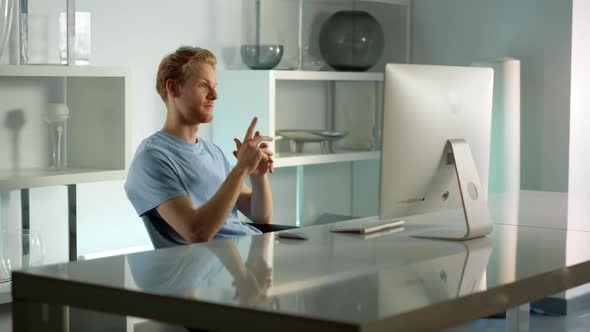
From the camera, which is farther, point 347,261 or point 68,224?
point 68,224

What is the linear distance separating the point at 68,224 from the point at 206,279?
71.9 inches

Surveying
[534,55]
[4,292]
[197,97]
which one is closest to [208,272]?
[197,97]

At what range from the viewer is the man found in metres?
2.69

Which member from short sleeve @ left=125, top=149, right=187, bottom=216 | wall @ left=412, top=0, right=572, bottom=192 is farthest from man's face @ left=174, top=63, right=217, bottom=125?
wall @ left=412, top=0, right=572, bottom=192

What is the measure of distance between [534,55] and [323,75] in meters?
1.12

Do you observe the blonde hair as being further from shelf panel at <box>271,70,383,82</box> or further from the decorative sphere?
the decorative sphere

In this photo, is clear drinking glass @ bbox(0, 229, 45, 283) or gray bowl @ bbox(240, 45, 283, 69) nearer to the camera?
clear drinking glass @ bbox(0, 229, 45, 283)

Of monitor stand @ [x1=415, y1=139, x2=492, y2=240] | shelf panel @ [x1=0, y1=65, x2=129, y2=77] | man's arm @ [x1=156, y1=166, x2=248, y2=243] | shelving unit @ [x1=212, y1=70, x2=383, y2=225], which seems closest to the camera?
monitor stand @ [x1=415, y1=139, x2=492, y2=240]

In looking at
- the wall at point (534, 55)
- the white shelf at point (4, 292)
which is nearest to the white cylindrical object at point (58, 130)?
the white shelf at point (4, 292)

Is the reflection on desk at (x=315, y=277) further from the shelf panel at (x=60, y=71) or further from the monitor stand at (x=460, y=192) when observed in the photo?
the shelf panel at (x=60, y=71)

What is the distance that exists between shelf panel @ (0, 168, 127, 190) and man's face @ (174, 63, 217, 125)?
0.59 meters

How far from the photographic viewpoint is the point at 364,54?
4.81m

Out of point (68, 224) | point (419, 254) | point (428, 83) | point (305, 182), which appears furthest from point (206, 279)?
point (305, 182)

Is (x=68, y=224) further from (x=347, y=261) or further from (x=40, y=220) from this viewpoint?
(x=347, y=261)
